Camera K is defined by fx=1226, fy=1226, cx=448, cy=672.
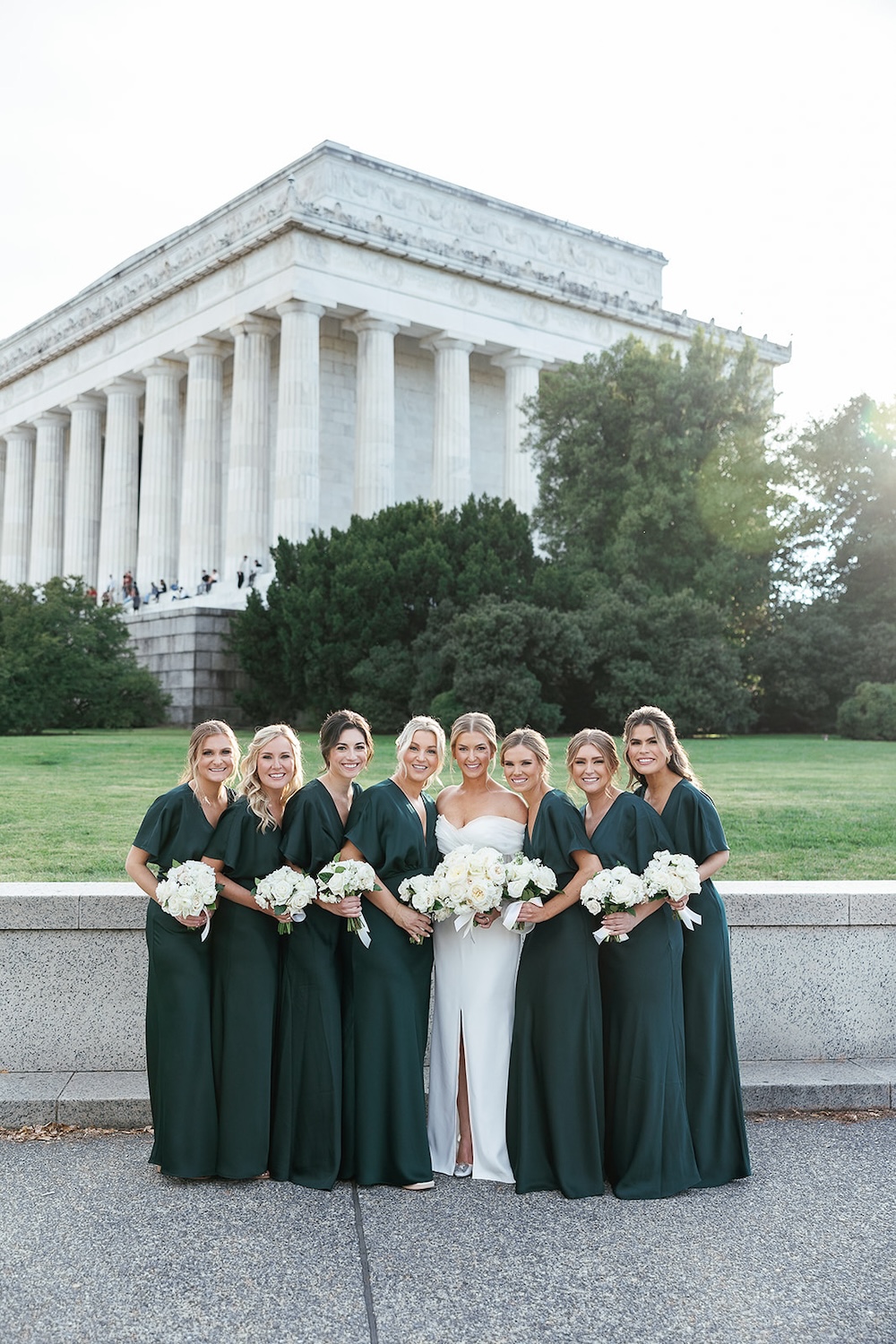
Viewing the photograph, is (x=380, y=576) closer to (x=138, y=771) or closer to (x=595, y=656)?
(x=595, y=656)

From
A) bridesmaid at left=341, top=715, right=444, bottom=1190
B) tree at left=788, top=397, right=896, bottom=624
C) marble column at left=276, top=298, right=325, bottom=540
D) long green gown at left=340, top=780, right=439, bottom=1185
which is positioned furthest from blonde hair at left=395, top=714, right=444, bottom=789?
marble column at left=276, top=298, right=325, bottom=540

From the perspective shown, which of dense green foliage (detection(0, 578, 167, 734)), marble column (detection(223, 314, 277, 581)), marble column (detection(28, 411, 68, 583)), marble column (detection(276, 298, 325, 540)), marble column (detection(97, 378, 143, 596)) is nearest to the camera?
dense green foliage (detection(0, 578, 167, 734))

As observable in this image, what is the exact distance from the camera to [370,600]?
127ft

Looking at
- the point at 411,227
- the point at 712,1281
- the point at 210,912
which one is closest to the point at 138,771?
the point at 210,912

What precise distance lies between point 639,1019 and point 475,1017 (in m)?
1.04

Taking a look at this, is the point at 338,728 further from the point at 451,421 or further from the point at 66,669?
the point at 451,421

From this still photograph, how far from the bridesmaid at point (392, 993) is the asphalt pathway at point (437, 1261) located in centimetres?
26

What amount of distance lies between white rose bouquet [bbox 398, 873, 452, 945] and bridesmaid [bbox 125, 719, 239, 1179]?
1290 millimetres

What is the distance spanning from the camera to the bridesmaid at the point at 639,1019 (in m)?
7.47

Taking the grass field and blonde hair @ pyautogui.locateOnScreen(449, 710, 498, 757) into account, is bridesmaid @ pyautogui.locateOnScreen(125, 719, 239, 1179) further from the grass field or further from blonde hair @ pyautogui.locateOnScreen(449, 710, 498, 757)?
the grass field

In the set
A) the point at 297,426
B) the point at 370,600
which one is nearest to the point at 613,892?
the point at 370,600

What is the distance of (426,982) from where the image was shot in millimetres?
7953

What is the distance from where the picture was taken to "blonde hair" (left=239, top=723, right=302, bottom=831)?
789 centimetres

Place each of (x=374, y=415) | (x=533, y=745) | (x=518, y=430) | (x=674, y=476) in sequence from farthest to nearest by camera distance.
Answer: (x=518, y=430), (x=374, y=415), (x=674, y=476), (x=533, y=745)
